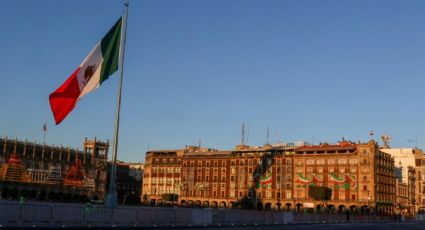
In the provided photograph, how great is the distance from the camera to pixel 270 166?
145875 millimetres

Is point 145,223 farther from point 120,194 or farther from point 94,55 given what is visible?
point 120,194

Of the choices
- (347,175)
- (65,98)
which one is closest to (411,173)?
(347,175)

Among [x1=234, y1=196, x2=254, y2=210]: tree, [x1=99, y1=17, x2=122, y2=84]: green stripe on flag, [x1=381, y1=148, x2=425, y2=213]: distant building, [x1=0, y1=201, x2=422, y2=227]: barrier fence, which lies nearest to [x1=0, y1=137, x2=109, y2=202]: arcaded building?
[x1=234, y1=196, x2=254, y2=210]: tree

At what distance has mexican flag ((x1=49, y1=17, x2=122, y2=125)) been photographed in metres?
32.0

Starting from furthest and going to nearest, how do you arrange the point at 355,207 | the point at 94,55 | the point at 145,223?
the point at 355,207 → the point at 145,223 → the point at 94,55

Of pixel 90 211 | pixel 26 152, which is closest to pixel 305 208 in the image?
pixel 26 152

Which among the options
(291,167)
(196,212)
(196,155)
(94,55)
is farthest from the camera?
(196,155)

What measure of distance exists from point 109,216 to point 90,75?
375 inches

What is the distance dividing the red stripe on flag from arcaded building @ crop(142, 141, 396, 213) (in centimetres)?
10839

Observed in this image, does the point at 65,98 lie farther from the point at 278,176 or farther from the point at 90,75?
the point at 278,176

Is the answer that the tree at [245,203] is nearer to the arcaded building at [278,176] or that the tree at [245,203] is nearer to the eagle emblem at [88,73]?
the arcaded building at [278,176]

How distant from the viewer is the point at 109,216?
1395 inches

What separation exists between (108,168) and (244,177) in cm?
5839

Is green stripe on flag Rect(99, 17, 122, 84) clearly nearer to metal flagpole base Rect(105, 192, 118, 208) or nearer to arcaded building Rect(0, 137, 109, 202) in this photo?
metal flagpole base Rect(105, 192, 118, 208)
